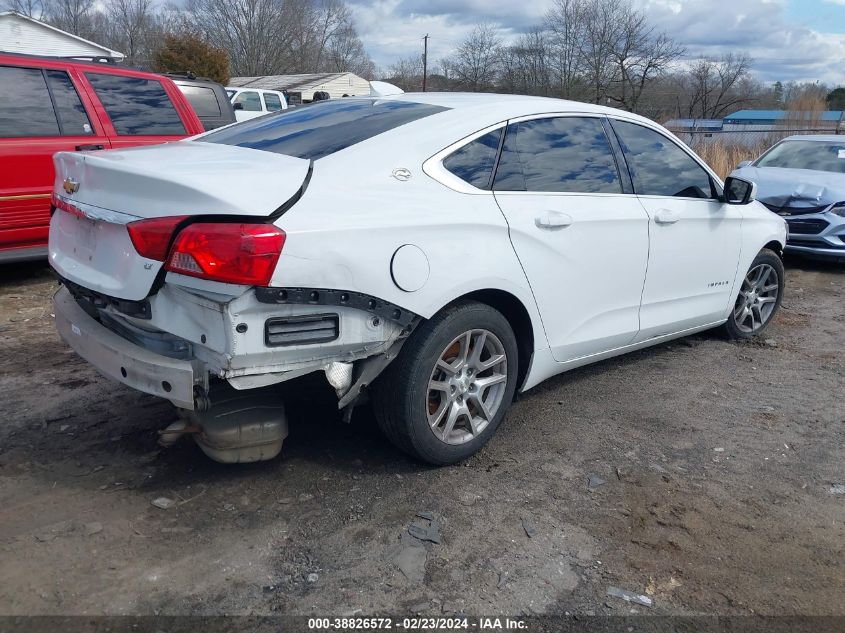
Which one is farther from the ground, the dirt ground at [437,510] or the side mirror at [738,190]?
the side mirror at [738,190]

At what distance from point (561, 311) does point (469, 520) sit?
1251 millimetres

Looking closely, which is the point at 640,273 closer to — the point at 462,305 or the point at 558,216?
the point at 558,216

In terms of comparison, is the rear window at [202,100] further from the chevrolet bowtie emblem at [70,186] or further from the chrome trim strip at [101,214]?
the chrome trim strip at [101,214]

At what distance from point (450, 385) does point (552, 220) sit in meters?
0.98

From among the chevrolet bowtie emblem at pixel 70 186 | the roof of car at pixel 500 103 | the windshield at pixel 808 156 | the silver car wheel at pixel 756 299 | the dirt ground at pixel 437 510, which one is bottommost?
the dirt ground at pixel 437 510

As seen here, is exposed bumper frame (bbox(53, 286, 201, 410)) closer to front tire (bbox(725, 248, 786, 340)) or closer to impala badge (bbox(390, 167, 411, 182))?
impala badge (bbox(390, 167, 411, 182))

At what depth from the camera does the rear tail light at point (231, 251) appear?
258cm

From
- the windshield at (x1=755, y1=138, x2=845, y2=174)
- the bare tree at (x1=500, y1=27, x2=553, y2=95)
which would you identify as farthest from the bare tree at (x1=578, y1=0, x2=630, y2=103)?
the windshield at (x1=755, y1=138, x2=845, y2=174)

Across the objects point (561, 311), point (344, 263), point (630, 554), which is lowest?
point (630, 554)

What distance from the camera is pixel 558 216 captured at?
12.0 ft

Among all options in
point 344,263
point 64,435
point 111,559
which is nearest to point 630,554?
point 344,263

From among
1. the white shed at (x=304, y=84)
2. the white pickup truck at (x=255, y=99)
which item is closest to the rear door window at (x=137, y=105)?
the white pickup truck at (x=255, y=99)

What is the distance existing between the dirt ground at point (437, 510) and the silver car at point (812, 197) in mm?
4653

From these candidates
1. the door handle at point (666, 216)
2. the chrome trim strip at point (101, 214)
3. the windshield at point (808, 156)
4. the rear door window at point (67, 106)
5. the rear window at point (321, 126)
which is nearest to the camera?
the chrome trim strip at point (101, 214)
